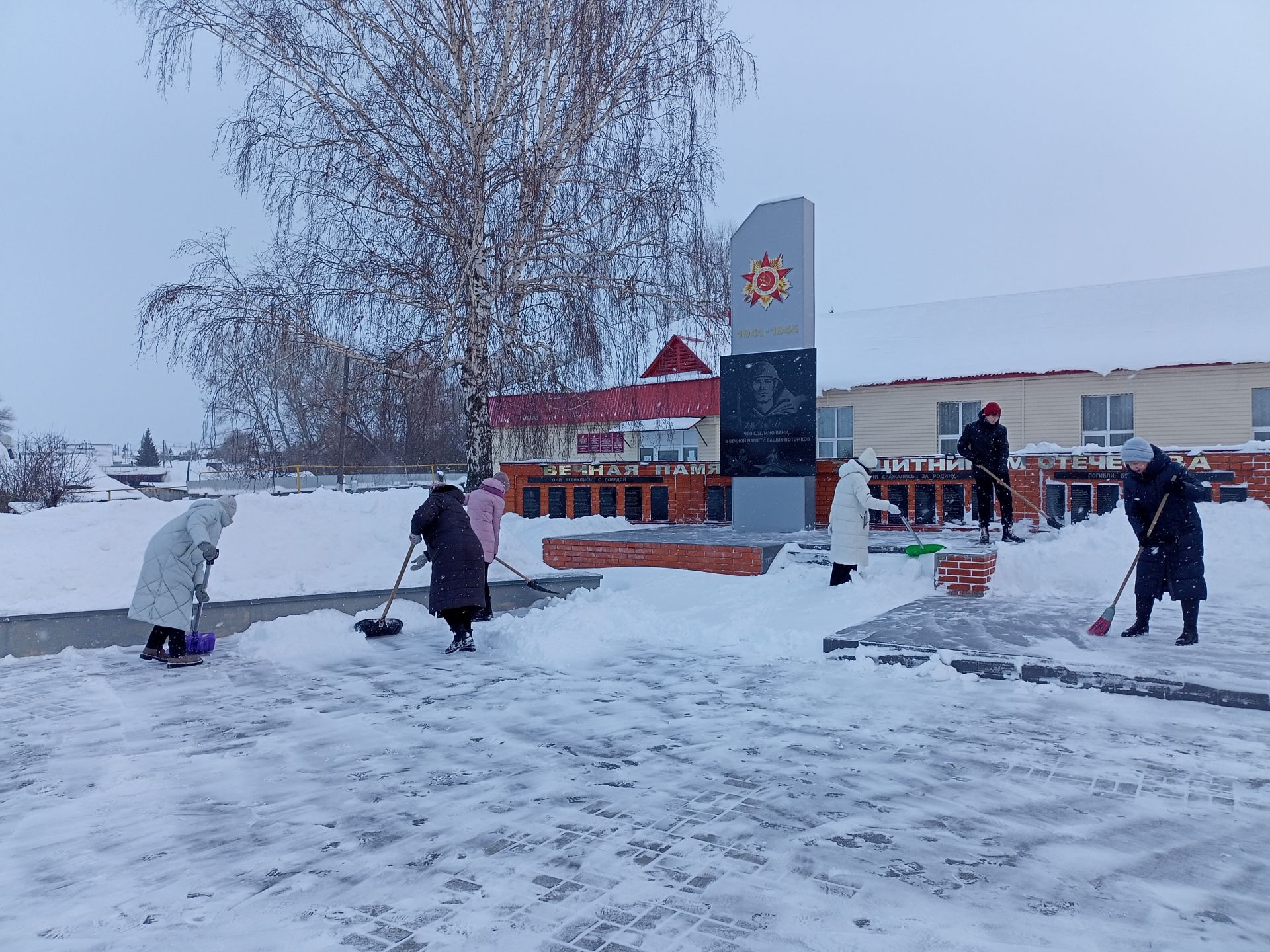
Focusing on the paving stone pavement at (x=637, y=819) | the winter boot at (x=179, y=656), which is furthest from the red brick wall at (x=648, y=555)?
the winter boot at (x=179, y=656)

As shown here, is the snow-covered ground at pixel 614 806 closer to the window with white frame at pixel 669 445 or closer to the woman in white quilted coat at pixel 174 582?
the woman in white quilted coat at pixel 174 582

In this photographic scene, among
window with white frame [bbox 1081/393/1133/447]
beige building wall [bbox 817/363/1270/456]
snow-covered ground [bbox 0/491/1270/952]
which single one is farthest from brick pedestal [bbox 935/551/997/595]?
window with white frame [bbox 1081/393/1133/447]

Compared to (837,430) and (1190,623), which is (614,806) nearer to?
(1190,623)

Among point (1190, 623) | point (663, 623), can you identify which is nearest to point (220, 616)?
point (663, 623)

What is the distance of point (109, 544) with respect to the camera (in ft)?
35.3

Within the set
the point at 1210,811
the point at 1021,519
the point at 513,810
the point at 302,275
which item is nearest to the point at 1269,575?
the point at 1021,519

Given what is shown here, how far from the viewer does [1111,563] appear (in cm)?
859

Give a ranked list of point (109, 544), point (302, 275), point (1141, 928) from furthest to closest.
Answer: point (302, 275)
point (109, 544)
point (1141, 928)

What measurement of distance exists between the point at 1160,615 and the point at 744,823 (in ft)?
18.3

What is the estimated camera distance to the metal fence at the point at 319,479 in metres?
34.1

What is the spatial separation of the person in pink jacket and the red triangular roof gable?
16.5m

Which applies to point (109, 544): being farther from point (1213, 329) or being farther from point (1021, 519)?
point (1213, 329)

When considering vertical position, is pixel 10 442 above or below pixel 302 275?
below

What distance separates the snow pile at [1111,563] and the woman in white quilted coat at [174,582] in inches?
279
